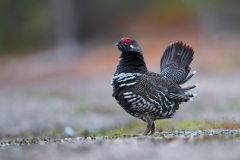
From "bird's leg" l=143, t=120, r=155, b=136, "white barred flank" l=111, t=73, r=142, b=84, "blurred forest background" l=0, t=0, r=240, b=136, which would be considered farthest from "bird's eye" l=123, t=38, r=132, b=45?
"blurred forest background" l=0, t=0, r=240, b=136

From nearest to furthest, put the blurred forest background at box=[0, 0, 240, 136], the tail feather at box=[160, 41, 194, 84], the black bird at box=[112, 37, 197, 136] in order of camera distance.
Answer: the black bird at box=[112, 37, 197, 136], the tail feather at box=[160, 41, 194, 84], the blurred forest background at box=[0, 0, 240, 136]

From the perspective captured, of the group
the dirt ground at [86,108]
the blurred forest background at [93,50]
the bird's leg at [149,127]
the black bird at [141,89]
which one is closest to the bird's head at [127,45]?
the black bird at [141,89]

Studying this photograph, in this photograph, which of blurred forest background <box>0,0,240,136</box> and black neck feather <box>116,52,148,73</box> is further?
blurred forest background <box>0,0,240,136</box>

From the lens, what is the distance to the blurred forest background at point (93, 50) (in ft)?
80.0

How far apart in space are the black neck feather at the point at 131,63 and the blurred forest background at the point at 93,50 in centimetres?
882

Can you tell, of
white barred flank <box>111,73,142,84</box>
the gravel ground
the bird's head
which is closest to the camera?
the gravel ground

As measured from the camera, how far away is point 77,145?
1004cm

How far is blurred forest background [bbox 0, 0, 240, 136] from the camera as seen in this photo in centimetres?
2439

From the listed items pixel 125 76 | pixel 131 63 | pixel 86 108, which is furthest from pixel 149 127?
pixel 86 108

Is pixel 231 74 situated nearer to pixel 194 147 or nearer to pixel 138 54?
pixel 138 54

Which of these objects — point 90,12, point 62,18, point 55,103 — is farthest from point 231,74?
point 90,12

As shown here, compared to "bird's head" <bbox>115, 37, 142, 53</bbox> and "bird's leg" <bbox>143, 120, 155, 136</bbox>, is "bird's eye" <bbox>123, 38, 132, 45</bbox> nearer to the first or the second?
"bird's head" <bbox>115, 37, 142, 53</bbox>

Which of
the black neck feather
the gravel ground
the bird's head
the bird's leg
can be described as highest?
the bird's head

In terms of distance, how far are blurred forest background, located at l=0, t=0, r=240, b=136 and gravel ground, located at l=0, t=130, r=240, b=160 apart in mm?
10505
